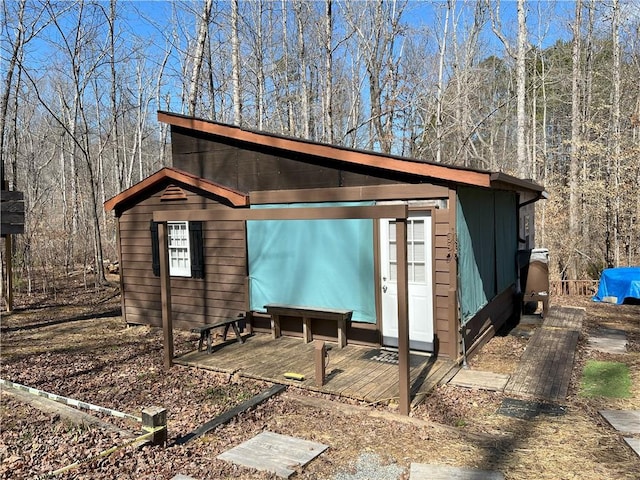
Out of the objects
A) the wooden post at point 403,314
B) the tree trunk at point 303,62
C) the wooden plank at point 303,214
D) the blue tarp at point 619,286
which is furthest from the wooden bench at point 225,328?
the tree trunk at point 303,62

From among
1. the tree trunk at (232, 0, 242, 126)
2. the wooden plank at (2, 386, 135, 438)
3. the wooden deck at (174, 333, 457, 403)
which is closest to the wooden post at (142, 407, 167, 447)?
the wooden plank at (2, 386, 135, 438)

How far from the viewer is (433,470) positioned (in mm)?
3506

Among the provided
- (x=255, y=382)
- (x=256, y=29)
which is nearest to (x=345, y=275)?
(x=255, y=382)

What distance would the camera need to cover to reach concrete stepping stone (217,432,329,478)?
3619mm

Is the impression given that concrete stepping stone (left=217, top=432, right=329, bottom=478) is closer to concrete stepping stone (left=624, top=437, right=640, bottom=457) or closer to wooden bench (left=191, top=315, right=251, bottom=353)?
concrete stepping stone (left=624, top=437, right=640, bottom=457)

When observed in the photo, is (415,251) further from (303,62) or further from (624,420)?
(303,62)

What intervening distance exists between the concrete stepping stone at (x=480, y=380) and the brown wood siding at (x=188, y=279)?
355 centimetres

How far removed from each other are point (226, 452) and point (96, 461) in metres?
0.98

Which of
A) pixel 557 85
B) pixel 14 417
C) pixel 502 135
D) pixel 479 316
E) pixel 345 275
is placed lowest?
pixel 14 417

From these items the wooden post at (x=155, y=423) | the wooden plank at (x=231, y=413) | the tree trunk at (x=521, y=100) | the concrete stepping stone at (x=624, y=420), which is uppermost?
the tree trunk at (x=521, y=100)

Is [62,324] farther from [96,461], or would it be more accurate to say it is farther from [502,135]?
[502,135]

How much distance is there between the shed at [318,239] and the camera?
6.11 m

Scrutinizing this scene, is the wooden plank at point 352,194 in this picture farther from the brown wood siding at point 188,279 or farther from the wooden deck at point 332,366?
the wooden deck at point 332,366

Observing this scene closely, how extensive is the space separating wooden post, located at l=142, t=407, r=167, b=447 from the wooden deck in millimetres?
1714
